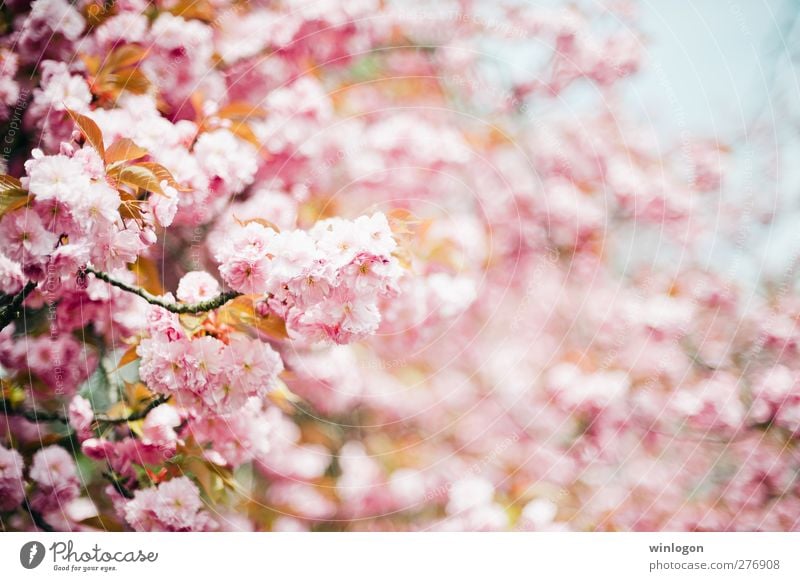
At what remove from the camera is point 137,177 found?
709 millimetres

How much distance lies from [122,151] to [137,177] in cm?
4

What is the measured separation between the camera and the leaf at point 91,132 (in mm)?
707

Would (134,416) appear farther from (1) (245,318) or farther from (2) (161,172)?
(2) (161,172)

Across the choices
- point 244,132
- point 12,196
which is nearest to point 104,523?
point 12,196

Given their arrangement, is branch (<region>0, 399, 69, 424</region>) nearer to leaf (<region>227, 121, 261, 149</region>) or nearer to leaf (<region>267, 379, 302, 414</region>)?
leaf (<region>267, 379, 302, 414</region>)

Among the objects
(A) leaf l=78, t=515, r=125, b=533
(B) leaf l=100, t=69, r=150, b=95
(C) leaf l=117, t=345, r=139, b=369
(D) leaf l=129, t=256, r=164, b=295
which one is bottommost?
(A) leaf l=78, t=515, r=125, b=533

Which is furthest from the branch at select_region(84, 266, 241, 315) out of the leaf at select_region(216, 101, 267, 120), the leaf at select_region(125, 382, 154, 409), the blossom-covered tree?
the leaf at select_region(216, 101, 267, 120)

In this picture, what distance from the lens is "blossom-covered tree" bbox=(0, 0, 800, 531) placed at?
762mm

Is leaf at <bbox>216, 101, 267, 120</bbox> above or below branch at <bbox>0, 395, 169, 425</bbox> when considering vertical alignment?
above

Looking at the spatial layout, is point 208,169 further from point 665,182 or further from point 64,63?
point 665,182

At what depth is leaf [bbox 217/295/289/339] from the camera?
74 cm

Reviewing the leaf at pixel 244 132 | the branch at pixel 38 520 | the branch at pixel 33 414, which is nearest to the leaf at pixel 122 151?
the leaf at pixel 244 132

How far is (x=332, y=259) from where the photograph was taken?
26.7 inches

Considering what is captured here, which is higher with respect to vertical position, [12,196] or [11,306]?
[12,196]
